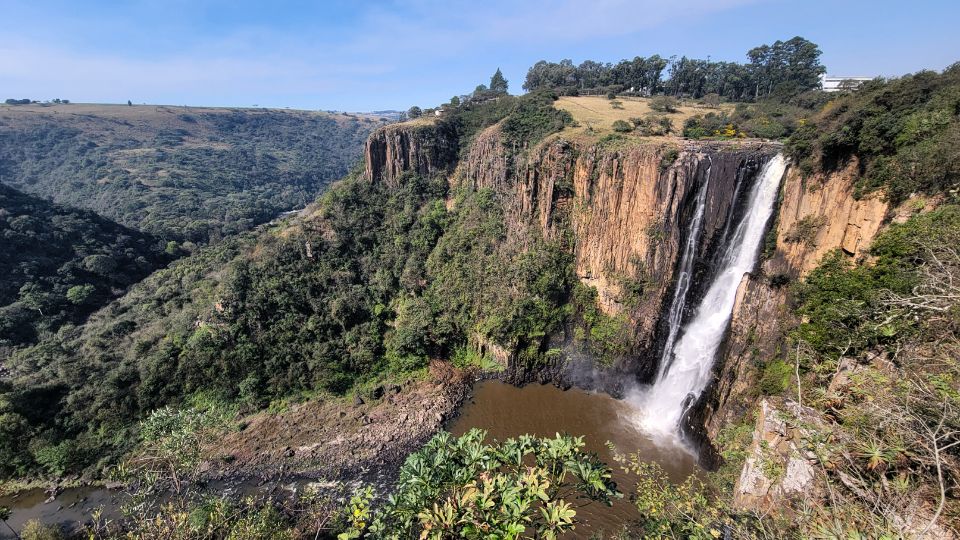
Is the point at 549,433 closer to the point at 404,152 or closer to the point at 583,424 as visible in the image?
the point at 583,424

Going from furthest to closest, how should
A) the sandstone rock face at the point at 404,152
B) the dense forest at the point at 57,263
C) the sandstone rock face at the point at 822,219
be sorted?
the sandstone rock face at the point at 404,152 → the dense forest at the point at 57,263 → the sandstone rock face at the point at 822,219

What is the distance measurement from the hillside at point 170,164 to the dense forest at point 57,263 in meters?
12.2

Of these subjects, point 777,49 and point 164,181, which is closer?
point 777,49

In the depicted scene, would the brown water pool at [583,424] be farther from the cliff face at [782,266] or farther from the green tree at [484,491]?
the green tree at [484,491]

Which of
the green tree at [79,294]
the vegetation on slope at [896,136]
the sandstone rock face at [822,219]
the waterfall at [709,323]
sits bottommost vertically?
the green tree at [79,294]

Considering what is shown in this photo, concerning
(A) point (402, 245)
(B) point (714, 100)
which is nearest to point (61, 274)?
(A) point (402, 245)

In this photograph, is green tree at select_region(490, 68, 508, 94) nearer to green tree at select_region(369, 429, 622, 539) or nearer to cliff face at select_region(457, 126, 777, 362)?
cliff face at select_region(457, 126, 777, 362)

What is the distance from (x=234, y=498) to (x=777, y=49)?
277 ft

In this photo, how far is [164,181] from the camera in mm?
98125

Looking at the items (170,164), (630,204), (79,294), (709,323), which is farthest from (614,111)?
(170,164)

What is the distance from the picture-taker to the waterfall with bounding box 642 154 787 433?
78.9 feet

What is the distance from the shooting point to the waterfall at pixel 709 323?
2405 centimetres

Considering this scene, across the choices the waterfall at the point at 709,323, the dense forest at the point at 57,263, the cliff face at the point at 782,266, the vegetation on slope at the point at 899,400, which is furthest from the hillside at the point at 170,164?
the vegetation on slope at the point at 899,400

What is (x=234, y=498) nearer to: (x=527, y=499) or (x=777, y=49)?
(x=527, y=499)
